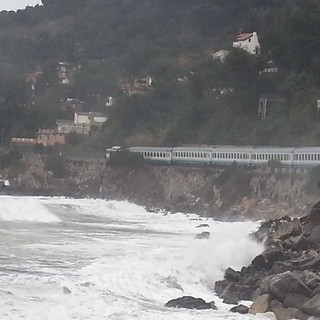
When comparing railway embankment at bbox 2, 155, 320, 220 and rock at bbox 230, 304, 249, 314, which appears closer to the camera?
rock at bbox 230, 304, 249, 314

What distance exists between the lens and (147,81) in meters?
73.0

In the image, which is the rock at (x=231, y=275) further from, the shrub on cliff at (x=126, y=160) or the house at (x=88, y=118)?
Result: the house at (x=88, y=118)

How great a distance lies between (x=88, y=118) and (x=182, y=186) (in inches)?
1003

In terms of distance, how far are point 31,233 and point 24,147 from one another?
39.5 metres

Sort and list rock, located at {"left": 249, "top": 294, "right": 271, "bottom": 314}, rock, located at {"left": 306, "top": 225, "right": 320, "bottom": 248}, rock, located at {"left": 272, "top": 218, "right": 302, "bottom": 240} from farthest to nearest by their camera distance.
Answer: rock, located at {"left": 272, "top": 218, "right": 302, "bottom": 240} → rock, located at {"left": 306, "top": 225, "right": 320, "bottom": 248} → rock, located at {"left": 249, "top": 294, "right": 271, "bottom": 314}

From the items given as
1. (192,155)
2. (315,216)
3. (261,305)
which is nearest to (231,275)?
(261,305)

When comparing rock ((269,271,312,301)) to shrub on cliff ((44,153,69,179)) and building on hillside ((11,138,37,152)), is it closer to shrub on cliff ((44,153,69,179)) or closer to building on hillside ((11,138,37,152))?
shrub on cliff ((44,153,69,179))

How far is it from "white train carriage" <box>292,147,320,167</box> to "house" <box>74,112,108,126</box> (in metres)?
33.4

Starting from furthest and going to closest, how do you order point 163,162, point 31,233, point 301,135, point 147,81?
1. point 147,81
2. point 163,162
3. point 301,135
4. point 31,233

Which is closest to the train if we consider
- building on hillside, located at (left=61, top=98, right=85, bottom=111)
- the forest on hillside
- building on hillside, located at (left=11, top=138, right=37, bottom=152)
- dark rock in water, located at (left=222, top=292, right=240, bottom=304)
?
the forest on hillside

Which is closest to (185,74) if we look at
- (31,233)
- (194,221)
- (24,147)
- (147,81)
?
(147,81)

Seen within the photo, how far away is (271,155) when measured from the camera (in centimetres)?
4012

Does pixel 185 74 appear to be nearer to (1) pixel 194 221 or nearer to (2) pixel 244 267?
(1) pixel 194 221

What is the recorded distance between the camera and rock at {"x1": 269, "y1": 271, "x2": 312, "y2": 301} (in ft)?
41.6
